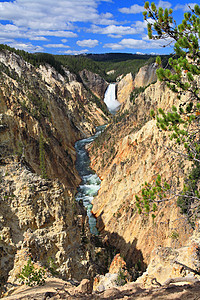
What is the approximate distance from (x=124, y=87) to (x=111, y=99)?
6.81m

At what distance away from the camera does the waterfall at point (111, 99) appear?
286 ft

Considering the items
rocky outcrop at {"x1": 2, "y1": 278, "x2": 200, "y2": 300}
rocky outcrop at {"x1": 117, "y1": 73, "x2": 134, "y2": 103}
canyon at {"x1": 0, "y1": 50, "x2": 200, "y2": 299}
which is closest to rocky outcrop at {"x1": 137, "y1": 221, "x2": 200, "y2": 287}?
canyon at {"x1": 0, "y1": 50, "x2": 200, "y2": 299}

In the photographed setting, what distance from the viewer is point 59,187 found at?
1363 cm

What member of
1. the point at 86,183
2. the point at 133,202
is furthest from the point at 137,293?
the point at 86,183

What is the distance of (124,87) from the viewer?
298 ft

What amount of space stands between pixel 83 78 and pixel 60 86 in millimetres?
26366

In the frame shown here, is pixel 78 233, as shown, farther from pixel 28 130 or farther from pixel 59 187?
pixel 28 130

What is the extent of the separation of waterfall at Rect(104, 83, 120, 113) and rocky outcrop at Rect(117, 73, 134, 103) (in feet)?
6.64

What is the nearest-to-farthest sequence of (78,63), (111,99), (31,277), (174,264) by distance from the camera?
(174,264) < (31,277) < (111,99) < (78,63)

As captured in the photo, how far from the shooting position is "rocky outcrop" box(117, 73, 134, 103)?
87.9m

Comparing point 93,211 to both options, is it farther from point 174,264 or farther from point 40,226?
point 174,264

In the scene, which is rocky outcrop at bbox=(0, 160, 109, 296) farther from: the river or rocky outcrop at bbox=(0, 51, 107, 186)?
the river

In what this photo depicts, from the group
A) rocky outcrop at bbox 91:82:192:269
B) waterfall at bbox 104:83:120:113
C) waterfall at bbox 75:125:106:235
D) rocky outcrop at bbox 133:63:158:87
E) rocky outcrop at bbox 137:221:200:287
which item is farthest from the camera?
waterfall at bbox 104:83:120:113

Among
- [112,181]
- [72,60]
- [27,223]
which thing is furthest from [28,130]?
[72,60]
